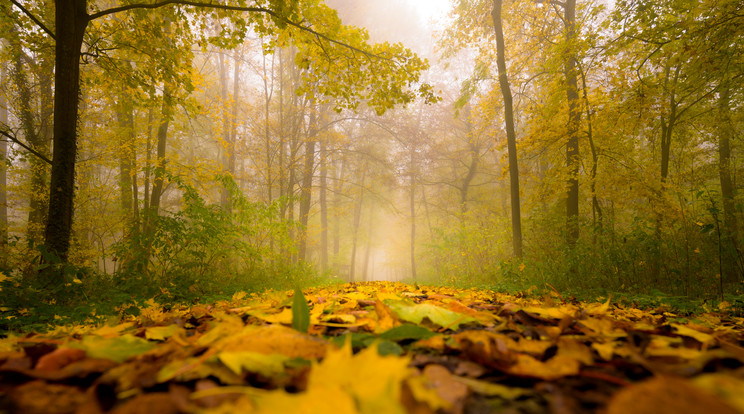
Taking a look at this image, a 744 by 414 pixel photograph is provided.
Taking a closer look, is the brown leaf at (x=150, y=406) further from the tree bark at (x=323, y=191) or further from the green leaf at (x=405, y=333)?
the tree bark at (x=323, y=191)

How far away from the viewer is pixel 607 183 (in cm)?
684

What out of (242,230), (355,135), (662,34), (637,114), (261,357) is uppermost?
(355,135)

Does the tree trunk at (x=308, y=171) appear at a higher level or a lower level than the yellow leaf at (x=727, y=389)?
higher

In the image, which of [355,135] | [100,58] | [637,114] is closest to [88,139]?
[100,58]

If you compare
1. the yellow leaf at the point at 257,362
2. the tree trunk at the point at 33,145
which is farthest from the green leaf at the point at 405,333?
the tree trunk at the point at 33,145

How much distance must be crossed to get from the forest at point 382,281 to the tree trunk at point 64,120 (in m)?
0.02

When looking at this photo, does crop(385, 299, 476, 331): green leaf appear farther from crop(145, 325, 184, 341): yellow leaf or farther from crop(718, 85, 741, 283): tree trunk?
crop(718, 85, 741, 283): tree trunk

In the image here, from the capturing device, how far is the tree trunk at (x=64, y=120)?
10.5 feet

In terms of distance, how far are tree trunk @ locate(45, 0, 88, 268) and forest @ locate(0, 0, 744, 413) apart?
22 mm

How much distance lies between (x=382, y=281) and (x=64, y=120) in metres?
5.33

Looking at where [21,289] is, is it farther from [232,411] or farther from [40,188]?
[40,188]

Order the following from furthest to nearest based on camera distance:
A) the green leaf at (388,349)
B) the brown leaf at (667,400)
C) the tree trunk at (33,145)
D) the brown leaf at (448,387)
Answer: the tree trunk at (33,145), the green leaf at (388,349), the brown leaf at (448,387), the brown leaf at (667,400)

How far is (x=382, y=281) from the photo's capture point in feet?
20.7

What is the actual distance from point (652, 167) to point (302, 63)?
7.68 metres
